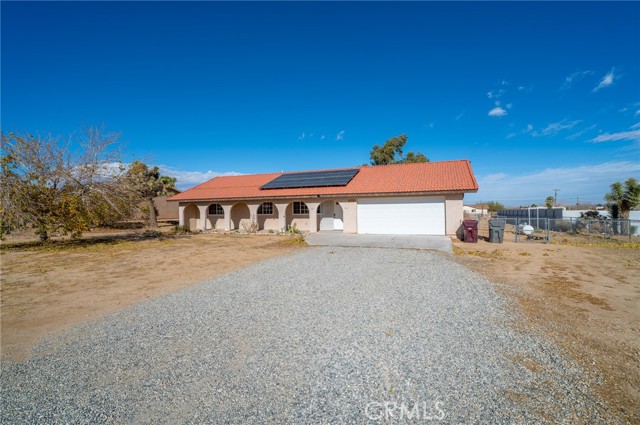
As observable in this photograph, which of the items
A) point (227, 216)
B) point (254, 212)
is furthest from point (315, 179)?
point (227, 216)

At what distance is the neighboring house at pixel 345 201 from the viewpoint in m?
16.8

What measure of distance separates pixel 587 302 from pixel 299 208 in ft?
54.3

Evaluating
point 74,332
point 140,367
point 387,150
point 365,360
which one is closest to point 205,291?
point 74,332

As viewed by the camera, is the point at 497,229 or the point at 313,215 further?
the point at 313,215

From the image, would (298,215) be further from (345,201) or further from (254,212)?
(345,201)

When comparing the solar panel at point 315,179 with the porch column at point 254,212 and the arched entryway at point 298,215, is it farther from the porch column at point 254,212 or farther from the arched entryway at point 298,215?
the porch column at point 254,212

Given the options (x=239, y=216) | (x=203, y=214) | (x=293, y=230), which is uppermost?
(x=203, y=214)

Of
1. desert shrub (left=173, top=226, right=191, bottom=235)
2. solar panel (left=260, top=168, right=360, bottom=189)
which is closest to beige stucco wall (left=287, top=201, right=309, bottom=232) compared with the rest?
solar panel (left=260, top=168, right=360, bottom=189)

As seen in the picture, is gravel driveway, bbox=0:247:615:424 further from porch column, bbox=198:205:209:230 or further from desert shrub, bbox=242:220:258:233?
porch column, bbox=198:205:209:230

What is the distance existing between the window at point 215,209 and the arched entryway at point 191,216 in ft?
4.62

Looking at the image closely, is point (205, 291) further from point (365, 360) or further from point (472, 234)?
point (472, 234)

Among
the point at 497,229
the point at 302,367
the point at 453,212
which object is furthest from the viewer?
the point at 453,212

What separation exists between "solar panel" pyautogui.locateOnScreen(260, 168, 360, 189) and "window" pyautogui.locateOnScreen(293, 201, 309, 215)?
1287 millimetres

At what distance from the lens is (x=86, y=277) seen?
328 inches
